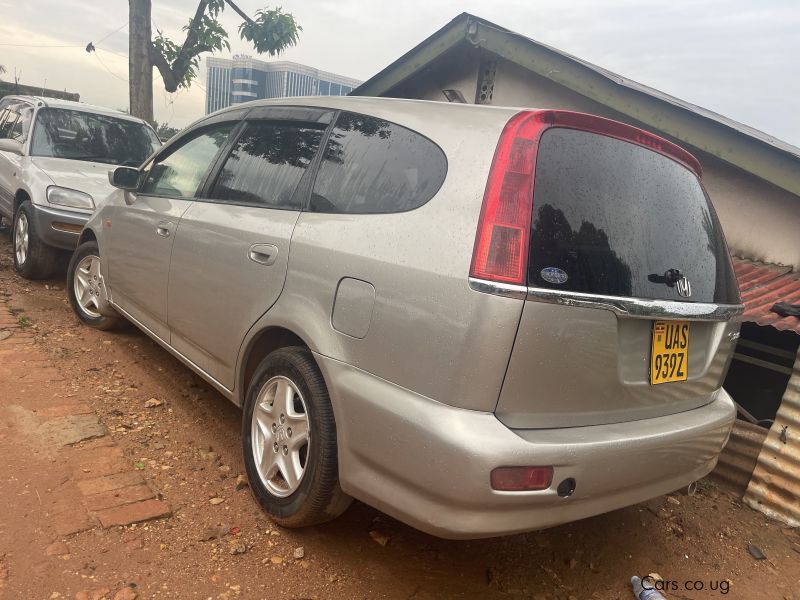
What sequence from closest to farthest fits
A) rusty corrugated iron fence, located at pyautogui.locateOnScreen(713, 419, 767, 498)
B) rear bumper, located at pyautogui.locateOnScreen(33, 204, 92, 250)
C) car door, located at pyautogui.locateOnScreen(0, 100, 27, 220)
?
1. rusty corrugated iron fence, located at pyautogui.locateOnScreen(713, 419, 767, 498)
2. rear bumper, located at pyautogui.locateOnScreen(33, 204, 92, 250)
3. car door, located at pyautogui.locateOnScreen(0, 100, 27, 220)

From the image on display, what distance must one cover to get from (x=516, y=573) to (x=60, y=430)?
7.91 feet

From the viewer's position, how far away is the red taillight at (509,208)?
1805mm

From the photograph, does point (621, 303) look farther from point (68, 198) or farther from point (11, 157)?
point (11, 157)

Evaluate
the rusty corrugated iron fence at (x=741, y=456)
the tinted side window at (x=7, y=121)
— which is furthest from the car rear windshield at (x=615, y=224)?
the tinted side window at (x=7, y=121)

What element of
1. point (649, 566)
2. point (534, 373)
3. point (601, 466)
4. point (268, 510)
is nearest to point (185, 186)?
point (268, 510)

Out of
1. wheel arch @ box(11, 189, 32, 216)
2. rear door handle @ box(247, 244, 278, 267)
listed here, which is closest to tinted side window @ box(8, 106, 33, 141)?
wheel arch @ box(11, 189, 32, 216)

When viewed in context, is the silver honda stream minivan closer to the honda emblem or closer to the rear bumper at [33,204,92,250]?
the honda emblem

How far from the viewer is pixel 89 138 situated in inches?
256

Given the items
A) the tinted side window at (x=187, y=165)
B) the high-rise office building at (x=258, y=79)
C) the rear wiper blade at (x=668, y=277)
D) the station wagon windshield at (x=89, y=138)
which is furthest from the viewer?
the high-rise office building at (x=258, y=79)

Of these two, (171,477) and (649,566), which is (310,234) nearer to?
(171,477)

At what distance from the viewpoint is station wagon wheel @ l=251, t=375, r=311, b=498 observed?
242 centimetres

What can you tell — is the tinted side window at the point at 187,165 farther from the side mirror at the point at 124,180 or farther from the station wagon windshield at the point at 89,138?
the station wagon windshield at the point at 89,138

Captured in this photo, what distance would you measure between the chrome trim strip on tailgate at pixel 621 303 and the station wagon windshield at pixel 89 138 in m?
5.90

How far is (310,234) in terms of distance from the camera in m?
2.39
